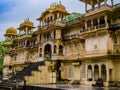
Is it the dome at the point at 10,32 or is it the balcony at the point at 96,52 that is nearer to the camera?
the balcony at the point at 96,52

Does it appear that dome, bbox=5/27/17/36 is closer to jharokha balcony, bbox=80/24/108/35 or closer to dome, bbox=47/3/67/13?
dome, bbox=47/3/67/13

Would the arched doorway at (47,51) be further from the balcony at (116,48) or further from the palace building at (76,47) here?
the balcony at (116,48)

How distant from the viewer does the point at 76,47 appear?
34594mm

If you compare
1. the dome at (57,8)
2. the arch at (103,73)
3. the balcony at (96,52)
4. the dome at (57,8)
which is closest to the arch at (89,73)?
the arch at (103,73)

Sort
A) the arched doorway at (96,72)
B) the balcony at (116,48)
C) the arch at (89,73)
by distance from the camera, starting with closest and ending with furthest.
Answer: the balcony at (116,48)
the arched doorway at (96,72)
the arch at (89,73)

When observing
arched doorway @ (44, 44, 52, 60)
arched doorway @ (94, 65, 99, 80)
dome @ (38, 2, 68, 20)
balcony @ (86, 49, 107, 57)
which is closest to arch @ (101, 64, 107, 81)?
arched doorway @ (94, 65, 99, 80)

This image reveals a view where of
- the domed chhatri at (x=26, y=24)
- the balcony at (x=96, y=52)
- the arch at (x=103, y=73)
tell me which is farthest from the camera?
the domed chhatri at (x=26, y=24)

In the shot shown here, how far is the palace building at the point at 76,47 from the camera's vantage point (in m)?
27.9

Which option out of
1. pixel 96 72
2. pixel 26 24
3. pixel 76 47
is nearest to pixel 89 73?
pixel 96 72

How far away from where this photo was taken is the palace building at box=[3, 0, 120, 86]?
91.4ft

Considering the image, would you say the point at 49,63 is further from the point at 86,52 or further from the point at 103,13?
the point at 103,13

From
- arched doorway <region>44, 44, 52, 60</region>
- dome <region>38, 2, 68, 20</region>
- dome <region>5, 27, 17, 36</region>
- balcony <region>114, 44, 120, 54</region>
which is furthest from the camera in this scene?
dome <region>5, 27, 17, 36</region>

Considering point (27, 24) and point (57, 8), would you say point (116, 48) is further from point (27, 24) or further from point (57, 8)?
point (27, 24)

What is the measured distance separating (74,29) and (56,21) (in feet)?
10.6
